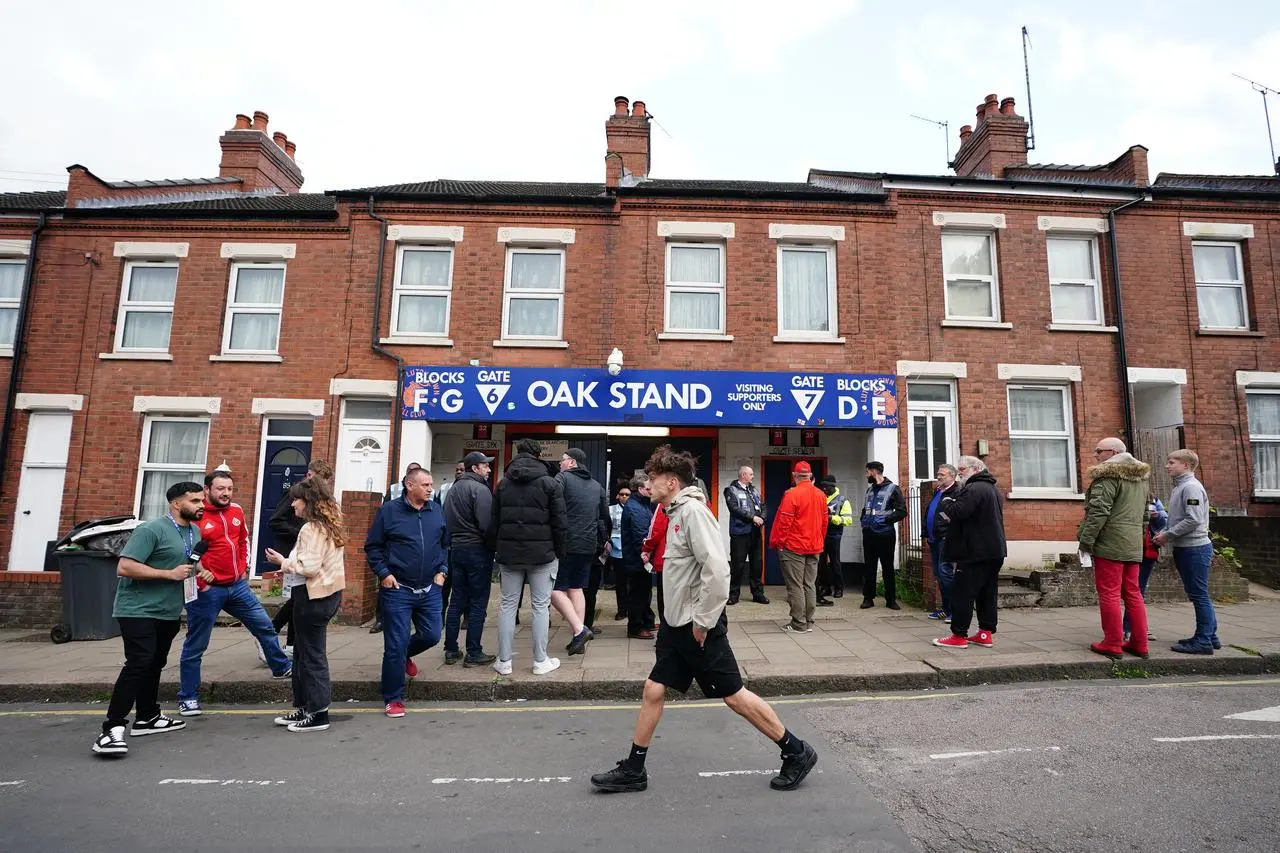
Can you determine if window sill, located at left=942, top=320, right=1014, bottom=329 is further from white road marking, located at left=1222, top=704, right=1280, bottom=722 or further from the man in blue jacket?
the man in blue jacket

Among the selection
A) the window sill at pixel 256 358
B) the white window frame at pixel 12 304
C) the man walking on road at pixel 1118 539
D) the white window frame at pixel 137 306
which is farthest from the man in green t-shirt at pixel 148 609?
the white window frame at pixel 12 304

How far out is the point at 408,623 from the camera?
5.38m

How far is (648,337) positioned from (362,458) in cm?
536

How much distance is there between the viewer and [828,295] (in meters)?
12.1

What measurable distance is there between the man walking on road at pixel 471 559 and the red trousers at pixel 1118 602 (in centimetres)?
574

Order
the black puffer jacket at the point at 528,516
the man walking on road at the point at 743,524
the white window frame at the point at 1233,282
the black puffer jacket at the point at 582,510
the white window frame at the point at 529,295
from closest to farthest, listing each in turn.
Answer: the black puffer jacket at the point at 528,516 → the black puffer jacket at the point at 582,510 → the man walking on road at the point at 743,524 → the white window frame at the point at 529,295 → the white window frame at the point at 1233,282

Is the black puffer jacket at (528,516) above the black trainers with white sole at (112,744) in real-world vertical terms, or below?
above

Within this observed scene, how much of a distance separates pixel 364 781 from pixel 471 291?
933cm

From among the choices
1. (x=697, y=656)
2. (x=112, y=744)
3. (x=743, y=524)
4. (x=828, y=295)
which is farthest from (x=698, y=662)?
(x=828, y=295)

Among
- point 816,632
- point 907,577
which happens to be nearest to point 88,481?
point 816,632

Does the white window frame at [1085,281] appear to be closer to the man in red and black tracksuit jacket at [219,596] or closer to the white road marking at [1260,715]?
the white road marking at [1260,715]

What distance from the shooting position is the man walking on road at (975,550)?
258 inches

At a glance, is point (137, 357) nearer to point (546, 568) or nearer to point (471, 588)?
point (471, 588)

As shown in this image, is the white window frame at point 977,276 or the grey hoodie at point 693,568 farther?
the white window frame at point 977,276
